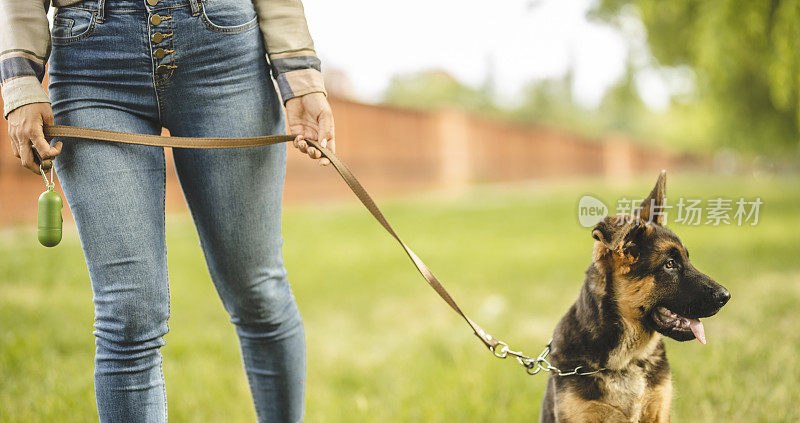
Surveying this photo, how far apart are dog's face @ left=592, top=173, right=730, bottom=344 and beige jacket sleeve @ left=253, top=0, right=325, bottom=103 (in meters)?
1.09

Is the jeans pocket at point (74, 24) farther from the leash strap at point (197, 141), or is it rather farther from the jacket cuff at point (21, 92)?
the leash strap at point (197, 141)

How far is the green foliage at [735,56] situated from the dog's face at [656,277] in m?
3.07

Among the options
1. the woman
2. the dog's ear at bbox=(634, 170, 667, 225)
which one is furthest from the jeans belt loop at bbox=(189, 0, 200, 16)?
the dog's ear at bbox=(634, 170, 667, 225)

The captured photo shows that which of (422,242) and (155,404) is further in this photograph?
(422,242)

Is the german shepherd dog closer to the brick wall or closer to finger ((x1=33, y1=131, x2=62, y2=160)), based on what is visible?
finger ((x1=33, y1=131, x2=62, y2=160))

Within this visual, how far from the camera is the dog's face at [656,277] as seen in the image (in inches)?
82.4

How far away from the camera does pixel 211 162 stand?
198 centimetres

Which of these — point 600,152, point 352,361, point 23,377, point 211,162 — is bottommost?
point 600,152

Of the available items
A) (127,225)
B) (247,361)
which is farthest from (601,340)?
(127,225)

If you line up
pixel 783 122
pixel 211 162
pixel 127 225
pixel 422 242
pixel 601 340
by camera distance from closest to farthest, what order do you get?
pixel 127 225 → pixel 211 162 → pixel 601 340 → pixel 422 242 → pixel 783 122

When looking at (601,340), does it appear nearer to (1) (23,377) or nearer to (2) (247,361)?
(2) (247,361)

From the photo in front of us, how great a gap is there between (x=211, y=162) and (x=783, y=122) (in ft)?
38.7

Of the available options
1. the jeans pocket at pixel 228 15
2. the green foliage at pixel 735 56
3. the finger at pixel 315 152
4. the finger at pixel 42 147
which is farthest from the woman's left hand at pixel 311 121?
the green foliage at pixel 735 56

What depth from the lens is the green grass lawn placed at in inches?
122
